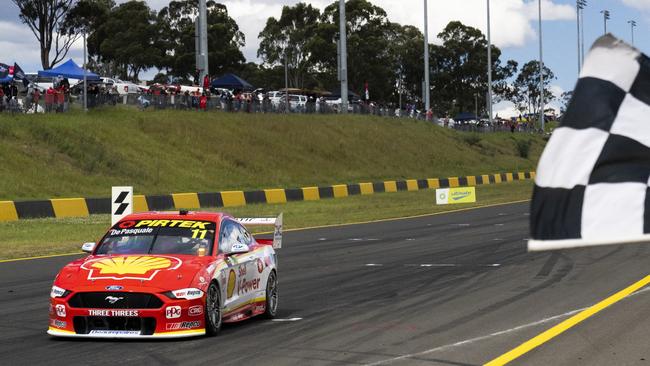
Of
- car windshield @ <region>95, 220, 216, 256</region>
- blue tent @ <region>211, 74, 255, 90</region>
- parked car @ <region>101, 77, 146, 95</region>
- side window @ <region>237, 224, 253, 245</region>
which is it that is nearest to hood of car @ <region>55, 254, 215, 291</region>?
car windshield @ <region>95, 220, 216, 256</region>

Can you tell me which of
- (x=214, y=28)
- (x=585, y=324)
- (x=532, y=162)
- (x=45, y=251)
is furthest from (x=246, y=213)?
(x=214, y=28)

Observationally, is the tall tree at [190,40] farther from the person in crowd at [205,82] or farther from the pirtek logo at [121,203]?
the pirtek logo at [121,203]

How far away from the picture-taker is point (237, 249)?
11859 millimetres

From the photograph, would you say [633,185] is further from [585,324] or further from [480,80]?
[480,80]

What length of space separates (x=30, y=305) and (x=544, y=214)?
10903 mm

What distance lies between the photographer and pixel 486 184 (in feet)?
195

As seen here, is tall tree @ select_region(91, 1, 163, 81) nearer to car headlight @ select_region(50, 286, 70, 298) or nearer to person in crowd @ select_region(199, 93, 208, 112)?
person in crowd @ select_region(199, 93, 208, 112)

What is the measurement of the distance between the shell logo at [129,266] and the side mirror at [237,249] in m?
0.72

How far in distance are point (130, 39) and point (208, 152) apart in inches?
2408

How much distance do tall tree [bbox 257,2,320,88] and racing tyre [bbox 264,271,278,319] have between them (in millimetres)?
105469

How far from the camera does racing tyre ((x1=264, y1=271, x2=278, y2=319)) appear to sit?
12594 mm

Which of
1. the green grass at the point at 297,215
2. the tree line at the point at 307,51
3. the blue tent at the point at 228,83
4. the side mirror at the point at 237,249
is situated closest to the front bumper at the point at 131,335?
the side mirror at the point at 237,249

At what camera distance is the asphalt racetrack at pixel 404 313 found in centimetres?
966

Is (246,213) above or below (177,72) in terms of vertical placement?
below
